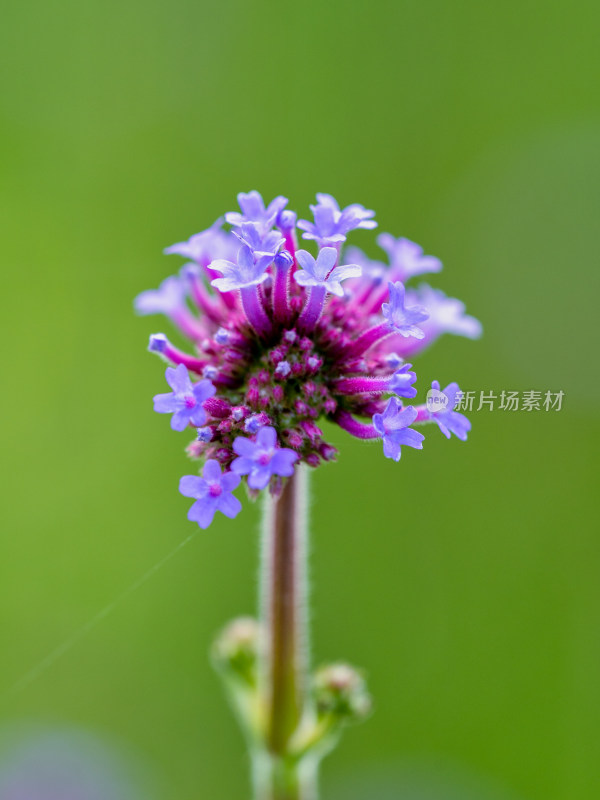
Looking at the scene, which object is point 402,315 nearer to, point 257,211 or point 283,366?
point 283,366

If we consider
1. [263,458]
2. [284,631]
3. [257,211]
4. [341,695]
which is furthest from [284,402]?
[341,695]

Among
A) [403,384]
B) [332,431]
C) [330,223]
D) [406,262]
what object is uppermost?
[332,431]

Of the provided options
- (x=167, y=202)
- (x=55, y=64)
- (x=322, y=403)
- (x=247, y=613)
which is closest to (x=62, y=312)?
(x=167, y=202)

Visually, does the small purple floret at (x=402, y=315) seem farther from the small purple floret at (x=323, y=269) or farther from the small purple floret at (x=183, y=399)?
the small purple floret at (x=183, y=399)

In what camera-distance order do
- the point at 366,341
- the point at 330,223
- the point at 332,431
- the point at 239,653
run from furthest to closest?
the point at 332,431, the point at 239,653, the point at 366,341, the point at 330,223

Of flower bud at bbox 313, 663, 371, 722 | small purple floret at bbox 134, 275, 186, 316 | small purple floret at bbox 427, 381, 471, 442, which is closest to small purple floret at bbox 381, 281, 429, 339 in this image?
small purple floret at bbox 427, 381, 471, 442

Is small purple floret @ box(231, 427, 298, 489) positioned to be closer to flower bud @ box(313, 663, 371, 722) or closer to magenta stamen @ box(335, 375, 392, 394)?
magenta stamen @ box(335, 375, 392, 394)

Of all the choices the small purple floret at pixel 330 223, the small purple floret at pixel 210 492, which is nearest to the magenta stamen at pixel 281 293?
the small purple floret at pixel 330 223

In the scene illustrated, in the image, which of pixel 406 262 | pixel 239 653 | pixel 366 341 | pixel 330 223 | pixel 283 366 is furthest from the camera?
pixel 406 262
